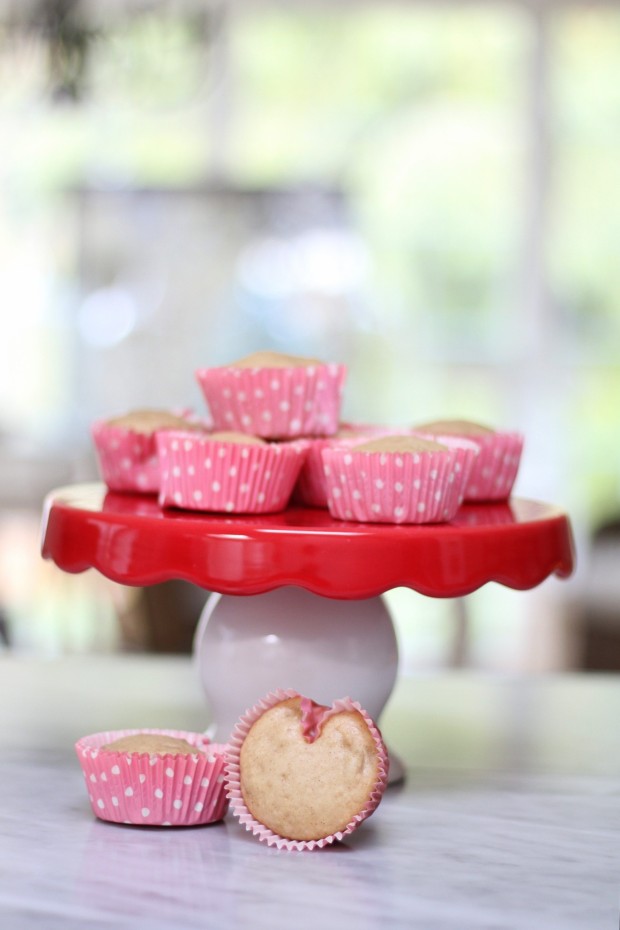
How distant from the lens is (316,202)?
14.7ft

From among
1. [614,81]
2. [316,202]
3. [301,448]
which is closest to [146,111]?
[316,202]

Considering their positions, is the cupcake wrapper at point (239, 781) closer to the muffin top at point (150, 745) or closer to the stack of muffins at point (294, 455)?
the muffin top at point (150, 745)

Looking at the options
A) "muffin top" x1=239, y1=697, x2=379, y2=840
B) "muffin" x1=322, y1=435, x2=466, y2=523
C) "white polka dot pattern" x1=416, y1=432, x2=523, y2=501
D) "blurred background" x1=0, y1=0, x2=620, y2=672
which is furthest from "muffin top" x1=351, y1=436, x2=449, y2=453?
"blurred background" x1=0, y1=0, x2=620, y2=672

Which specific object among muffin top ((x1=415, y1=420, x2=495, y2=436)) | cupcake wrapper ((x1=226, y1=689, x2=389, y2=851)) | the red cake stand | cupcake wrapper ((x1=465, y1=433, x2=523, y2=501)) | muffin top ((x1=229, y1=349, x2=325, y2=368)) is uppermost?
muffin top ((x1=229, y1=349, x2=325, y2=368))

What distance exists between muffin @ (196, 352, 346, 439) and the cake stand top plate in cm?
11

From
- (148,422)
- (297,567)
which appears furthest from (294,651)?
(148,422)

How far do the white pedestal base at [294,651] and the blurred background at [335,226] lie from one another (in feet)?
10.4

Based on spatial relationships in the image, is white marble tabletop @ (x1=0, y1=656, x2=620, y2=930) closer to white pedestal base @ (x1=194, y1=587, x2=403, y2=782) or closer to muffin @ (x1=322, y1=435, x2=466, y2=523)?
white pedestal base @ (x1=194, y1=587, x2=403, y2=782)

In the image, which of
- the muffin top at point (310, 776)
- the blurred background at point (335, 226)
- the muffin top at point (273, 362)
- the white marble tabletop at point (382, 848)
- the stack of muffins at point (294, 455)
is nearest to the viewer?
the white marble tabletop at point (382, 848)

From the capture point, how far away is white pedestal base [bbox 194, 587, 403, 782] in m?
1.06

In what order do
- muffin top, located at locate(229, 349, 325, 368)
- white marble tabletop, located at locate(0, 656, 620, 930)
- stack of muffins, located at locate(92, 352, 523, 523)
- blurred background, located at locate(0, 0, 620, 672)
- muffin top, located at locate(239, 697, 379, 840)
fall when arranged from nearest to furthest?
white marble tabletop, located at locate(0, 656, 620, 930) → muffin top, located at locate(239, 697, 379, 840) → stack of muffins, located at locate(92, 352, 523, 523) → muffin top, located at locate(229, 349, 325, 368) → blurred background, located at locate(0, 0, 620, 672)

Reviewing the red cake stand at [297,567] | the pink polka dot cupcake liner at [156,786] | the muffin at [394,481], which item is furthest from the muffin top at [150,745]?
the muffin at [394,481]

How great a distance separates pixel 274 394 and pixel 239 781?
331 millimetres

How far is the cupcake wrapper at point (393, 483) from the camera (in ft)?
3.27
